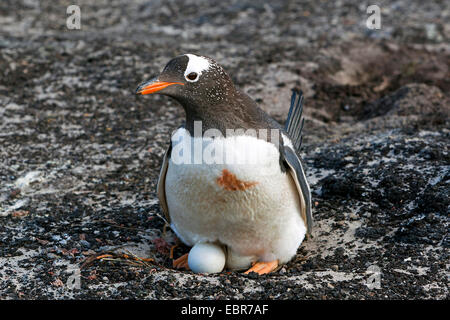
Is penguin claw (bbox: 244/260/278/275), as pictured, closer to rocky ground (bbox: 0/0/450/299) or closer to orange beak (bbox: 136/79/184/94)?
rocky ground (bbox: 0/0/450/299)

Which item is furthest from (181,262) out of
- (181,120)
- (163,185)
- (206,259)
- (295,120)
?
(181,120)

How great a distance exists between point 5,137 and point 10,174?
72cm

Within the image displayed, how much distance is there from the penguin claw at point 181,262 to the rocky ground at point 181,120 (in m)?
0.06

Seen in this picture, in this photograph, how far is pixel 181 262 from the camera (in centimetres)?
393

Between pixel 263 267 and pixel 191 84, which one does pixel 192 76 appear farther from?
pixel 263 267

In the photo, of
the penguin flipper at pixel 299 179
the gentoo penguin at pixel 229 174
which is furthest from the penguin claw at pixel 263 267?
the penguin flipper at pixel 299 179

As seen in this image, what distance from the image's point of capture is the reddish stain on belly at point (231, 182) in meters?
3.42

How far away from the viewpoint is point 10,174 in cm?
505

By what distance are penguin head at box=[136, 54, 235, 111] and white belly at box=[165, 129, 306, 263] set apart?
23 cm

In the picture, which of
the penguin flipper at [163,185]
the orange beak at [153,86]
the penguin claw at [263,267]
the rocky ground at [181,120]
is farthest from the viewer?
the penguin flipper at [163,185]

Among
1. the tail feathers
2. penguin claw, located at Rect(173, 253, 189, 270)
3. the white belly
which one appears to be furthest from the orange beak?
the tail feathers

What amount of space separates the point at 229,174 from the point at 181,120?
2.70 metres

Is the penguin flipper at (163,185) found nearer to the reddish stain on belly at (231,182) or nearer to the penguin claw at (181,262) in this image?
the penguin claw at (181,262)

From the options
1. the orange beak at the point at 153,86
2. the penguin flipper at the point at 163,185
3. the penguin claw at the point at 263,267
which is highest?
the orange beak at the point at 153,86
